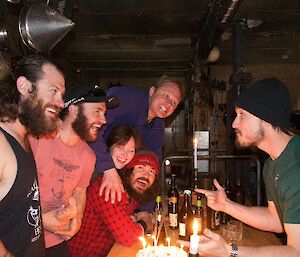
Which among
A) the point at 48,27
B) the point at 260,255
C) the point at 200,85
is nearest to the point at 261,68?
the point at 200,85

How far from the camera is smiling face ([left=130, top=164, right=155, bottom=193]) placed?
13.3 feet

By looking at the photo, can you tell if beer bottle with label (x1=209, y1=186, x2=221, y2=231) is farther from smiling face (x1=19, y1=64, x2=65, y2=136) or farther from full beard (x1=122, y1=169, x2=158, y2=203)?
smiling face (x1=19, y1=64, x2=65, y2=136)

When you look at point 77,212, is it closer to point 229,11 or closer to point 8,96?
point 8,96

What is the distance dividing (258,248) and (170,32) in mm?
6242

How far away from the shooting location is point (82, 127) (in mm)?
3459

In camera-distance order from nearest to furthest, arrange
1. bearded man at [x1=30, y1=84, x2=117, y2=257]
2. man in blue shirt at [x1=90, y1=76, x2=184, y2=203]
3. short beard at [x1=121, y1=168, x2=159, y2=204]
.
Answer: bearded man at [x1=30, y1=84, x2=117, y2=257]
short beard at [x1=121, y1=168, x2=159, y2=204]
man in blue shirt at [x1=90, y1=76, x2=184, y2=203]

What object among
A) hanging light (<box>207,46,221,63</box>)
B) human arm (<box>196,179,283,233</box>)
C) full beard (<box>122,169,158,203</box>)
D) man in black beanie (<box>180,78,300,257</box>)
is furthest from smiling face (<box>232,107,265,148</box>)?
hanging light (<box>207,46,221,63</box>)

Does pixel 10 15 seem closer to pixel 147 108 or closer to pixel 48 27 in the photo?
pixel 48 27

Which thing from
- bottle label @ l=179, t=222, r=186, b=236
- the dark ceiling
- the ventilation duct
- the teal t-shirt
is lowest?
bottle label @ l=179, t=222, r=186, b=236

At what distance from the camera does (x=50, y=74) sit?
289 cm

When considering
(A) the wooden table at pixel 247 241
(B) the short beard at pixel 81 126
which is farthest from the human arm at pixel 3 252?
(B) the short beard at pixel 81 126

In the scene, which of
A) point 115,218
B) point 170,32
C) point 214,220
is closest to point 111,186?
point 115,218

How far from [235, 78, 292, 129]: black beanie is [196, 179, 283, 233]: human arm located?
899mm

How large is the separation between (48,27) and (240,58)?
412 centimetres
